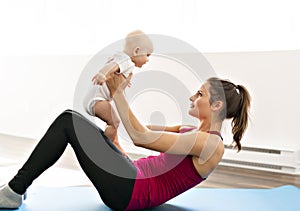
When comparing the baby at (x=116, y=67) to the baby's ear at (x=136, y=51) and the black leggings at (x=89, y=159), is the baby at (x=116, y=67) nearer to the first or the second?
the baby's ear at (x=136, y=51)

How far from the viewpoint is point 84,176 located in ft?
9.01

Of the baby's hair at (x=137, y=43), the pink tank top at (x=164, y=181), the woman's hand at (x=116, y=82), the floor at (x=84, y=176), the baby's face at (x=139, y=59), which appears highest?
the baby's hair at (x=137, y=43)

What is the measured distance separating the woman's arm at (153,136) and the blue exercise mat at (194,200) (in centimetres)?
38

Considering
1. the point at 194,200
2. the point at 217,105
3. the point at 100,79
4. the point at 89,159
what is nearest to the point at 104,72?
the point at 100,79

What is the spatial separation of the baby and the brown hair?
0.36 meters

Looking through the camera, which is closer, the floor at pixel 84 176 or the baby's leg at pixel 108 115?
the baby's leg at pixel 108 115

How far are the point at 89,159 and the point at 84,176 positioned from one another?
3.74 feet

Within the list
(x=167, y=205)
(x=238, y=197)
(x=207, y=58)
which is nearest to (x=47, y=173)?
(x=167, y=205)

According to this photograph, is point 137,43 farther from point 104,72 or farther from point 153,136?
point 153,136

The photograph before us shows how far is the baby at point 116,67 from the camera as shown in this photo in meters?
1.67

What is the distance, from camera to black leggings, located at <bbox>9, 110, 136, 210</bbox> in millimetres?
1653

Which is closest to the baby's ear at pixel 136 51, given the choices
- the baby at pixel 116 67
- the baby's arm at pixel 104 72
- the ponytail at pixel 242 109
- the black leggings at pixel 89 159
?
the baby at pixel 116 67

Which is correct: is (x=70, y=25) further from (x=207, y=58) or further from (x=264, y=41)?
(x=264, y=41)

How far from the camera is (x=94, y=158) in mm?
1655
